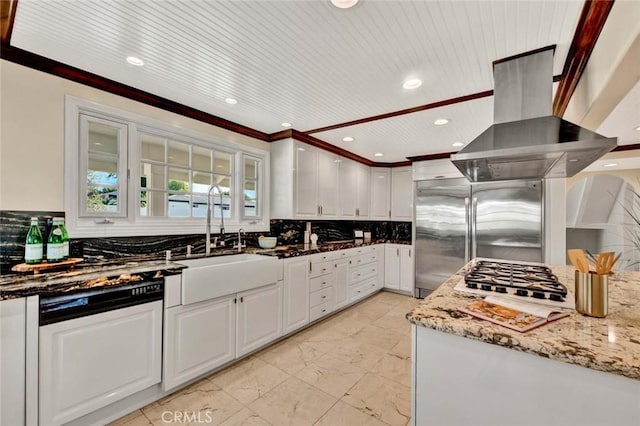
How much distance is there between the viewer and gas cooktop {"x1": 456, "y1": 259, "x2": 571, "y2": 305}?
134 cm

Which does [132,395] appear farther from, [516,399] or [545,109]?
[545,109]

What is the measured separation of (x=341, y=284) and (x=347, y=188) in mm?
1611

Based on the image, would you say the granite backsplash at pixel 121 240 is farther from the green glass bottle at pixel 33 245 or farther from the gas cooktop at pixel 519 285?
the gas cooktop at pixel 519 285

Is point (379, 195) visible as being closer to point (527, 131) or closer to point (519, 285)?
point (527, 131)

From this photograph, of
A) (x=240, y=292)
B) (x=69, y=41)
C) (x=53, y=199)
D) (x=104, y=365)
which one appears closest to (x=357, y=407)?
(x=240, y=292)

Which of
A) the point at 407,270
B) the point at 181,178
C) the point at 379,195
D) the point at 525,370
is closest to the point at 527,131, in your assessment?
the point at 525,370

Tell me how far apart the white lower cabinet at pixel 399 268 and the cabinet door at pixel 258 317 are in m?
2.55

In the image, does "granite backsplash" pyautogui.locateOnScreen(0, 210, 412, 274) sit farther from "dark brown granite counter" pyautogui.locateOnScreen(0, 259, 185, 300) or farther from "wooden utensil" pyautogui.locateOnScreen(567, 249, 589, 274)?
"wooden utensil" pyautogui.locateOnScreen(567, 249, 589, 274)

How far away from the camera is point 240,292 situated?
2.35 metres

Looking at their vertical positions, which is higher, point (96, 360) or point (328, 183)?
point (328, 183)

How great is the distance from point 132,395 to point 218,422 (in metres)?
0.60

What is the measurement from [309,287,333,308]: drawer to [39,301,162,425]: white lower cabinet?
5.41 ft

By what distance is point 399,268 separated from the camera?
466cm

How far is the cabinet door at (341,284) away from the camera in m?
3.59
